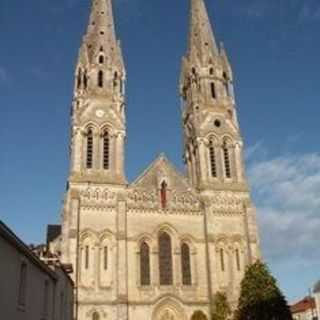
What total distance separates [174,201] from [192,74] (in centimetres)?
1523

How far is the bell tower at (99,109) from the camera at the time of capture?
40938 millimetres

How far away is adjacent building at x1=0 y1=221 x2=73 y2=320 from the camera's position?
14.4 metres

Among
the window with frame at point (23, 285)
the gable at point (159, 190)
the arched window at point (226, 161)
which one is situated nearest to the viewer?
the window with frame at point (23, 285)

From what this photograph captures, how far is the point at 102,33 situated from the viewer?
1906 inches

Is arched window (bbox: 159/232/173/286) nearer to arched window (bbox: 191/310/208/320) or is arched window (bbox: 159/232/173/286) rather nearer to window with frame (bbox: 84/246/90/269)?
arched window (bbox: 191/310/208/320)

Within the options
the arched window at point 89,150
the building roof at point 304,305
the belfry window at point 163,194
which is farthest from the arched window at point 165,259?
the building roof at point 304,305

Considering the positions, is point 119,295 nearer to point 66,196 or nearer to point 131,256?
point 131,256

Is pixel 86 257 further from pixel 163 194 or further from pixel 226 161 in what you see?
pixel 226 161

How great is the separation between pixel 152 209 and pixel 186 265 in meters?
5.56

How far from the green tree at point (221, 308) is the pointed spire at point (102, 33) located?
25.2 metres

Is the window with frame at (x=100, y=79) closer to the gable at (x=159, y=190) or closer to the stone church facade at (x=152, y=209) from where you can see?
the stone church facade at (x=152, y=209)

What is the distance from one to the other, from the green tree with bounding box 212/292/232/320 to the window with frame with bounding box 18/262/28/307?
69.8 ft

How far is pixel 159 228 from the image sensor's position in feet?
129

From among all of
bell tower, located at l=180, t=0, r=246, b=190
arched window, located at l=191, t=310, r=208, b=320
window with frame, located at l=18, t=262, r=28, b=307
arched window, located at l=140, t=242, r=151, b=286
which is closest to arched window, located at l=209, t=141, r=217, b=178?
bell tower, located at l=180, t=0, r=246, b=190
